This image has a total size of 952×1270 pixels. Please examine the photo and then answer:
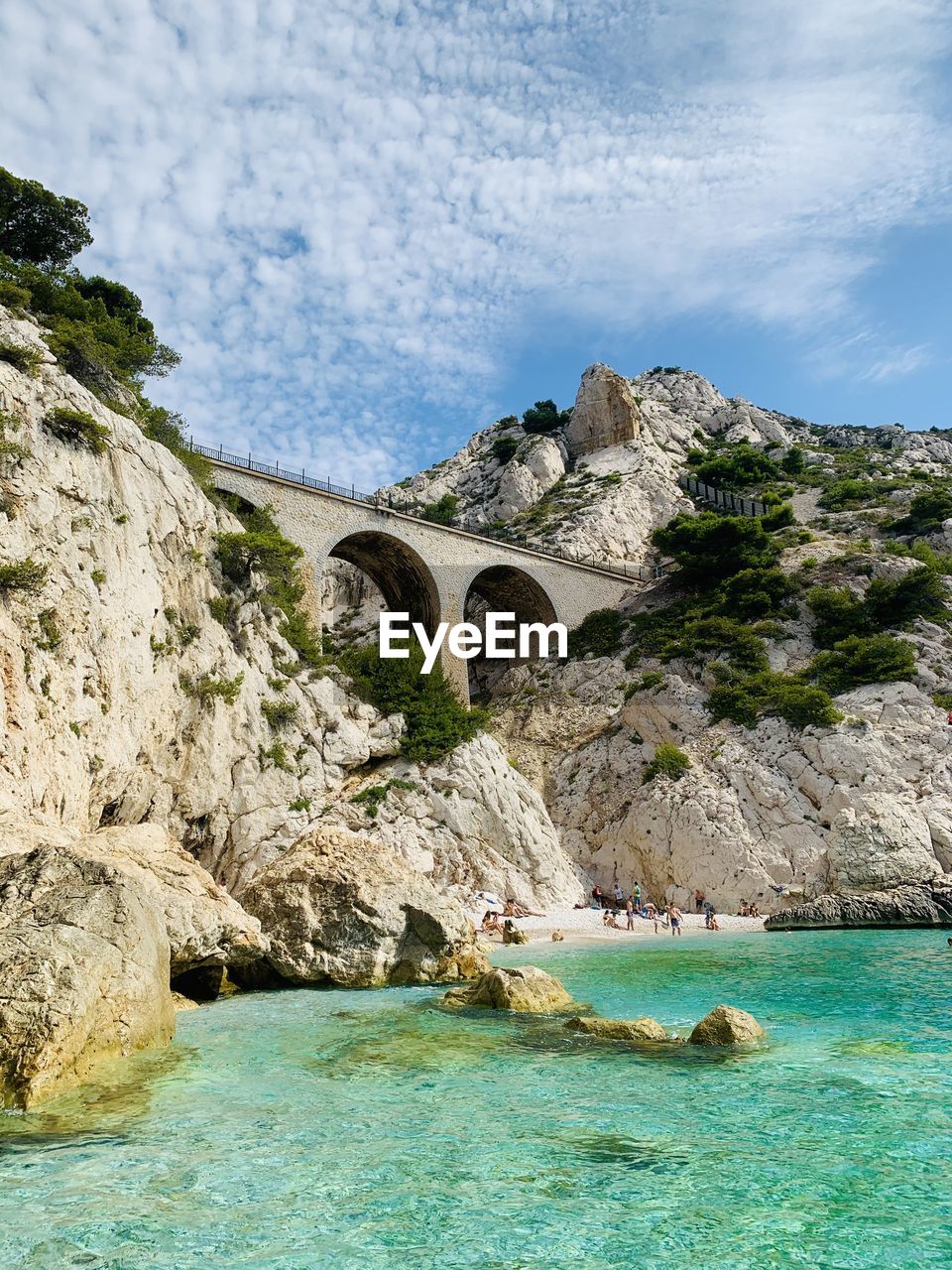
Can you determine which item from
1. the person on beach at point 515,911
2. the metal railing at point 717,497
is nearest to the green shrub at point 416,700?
the person on beach at point 515,911

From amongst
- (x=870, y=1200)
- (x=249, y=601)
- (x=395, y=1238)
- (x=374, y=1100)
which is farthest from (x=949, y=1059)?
(x=249, y=601)

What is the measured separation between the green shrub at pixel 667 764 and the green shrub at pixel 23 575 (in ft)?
74.2

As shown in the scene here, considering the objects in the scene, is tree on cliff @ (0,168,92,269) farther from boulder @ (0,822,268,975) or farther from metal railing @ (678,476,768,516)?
metal railing @ (678,476,768,516)

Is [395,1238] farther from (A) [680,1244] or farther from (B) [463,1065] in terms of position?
(B) [463,1065]

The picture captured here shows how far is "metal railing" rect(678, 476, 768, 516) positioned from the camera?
58625 mm

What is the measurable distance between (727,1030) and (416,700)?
888 inches

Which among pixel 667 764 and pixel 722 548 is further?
pixel 722 548

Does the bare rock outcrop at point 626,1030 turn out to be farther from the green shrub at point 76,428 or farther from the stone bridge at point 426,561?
the stone bridge at point 426,561

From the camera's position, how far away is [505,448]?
71.8 meters

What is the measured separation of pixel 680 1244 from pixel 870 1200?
1.35 meters

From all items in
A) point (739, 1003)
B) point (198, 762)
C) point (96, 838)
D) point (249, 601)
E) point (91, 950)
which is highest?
point (249, 601)

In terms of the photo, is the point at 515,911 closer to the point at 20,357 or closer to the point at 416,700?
the point at 416,700

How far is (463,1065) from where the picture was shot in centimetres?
844

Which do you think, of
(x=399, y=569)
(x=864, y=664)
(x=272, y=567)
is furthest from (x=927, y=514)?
(x=272, y=567)
